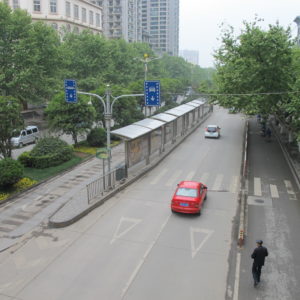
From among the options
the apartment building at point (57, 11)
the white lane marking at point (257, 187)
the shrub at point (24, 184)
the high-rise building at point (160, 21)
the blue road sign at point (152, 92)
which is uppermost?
the high-rise building at point (160, 21)

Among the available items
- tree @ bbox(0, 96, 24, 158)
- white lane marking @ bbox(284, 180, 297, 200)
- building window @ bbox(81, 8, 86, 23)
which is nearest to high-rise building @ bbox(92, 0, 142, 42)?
building window @ bbox(81, 8, 86, 23)

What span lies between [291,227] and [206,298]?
7.35 m

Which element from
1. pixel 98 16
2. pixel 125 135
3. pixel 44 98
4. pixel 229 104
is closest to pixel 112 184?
pixel 125 135

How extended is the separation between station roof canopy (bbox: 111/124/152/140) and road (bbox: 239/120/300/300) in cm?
851

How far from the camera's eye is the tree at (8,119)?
20078 millimetres

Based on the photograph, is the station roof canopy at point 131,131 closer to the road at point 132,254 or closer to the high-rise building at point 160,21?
the road at point 132,254

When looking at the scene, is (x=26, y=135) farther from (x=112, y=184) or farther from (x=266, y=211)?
(x=266, y=211)

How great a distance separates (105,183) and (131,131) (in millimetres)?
5335

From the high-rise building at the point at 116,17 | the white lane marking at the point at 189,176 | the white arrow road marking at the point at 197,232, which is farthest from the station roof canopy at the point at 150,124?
the high-rise building at the point at 116,17

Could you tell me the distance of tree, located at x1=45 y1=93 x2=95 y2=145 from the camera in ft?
92.8

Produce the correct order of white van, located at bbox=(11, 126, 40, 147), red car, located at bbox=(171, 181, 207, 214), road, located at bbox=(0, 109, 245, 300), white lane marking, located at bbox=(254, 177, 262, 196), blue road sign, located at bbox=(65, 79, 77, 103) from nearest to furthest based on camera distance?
road, located at bbox=(0, 109, 245, 300) < red car, located at bbox=(171, 181, 207, 214) < blue road sign, located at bbox=(65, 79, 77, 103) < white lane marking, located at bbox=(254, 177, 262, 196) < white van, located at bbox=(11, 126, 40, 147)

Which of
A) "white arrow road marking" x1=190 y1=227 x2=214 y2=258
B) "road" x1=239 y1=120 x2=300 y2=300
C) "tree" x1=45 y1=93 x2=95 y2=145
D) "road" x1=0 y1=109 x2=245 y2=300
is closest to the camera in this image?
"road" x1=0 y1=109 x2=245 y2=300

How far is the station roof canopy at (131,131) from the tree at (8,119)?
20.7ft

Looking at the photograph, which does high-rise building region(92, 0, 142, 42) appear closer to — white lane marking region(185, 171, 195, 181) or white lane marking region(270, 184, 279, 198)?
white lane marking region(185, 171, 195, 181)
